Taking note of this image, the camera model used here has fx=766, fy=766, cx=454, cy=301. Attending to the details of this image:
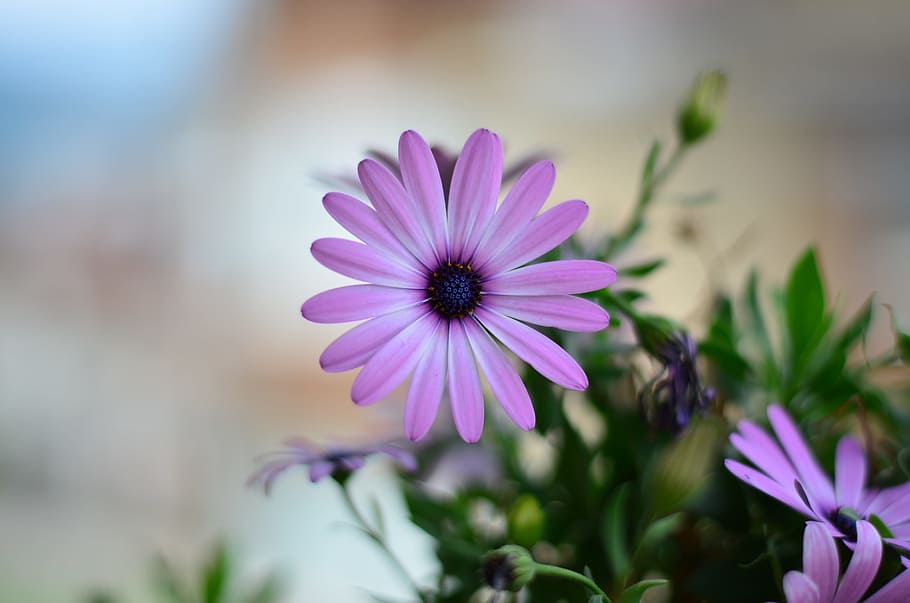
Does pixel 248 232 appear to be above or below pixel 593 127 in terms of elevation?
below

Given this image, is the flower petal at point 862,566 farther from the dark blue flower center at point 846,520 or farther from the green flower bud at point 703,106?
the green flower bud at point 703,106

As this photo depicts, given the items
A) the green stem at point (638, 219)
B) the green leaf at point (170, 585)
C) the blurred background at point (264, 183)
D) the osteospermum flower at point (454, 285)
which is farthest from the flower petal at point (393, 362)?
the blurred background at point (264, 183)

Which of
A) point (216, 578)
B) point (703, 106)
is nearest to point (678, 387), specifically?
point (703, 106)

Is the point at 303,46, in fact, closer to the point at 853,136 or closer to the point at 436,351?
the point at 853,136

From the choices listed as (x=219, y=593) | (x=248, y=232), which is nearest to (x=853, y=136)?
(x=248, y=232)

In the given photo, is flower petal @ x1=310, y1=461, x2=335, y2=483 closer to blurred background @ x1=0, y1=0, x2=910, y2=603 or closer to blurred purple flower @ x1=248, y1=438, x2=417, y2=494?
blurred purple flower @ x1=248, y1=438, x2=417, y2=494

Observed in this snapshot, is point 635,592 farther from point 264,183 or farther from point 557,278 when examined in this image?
point 264,183
